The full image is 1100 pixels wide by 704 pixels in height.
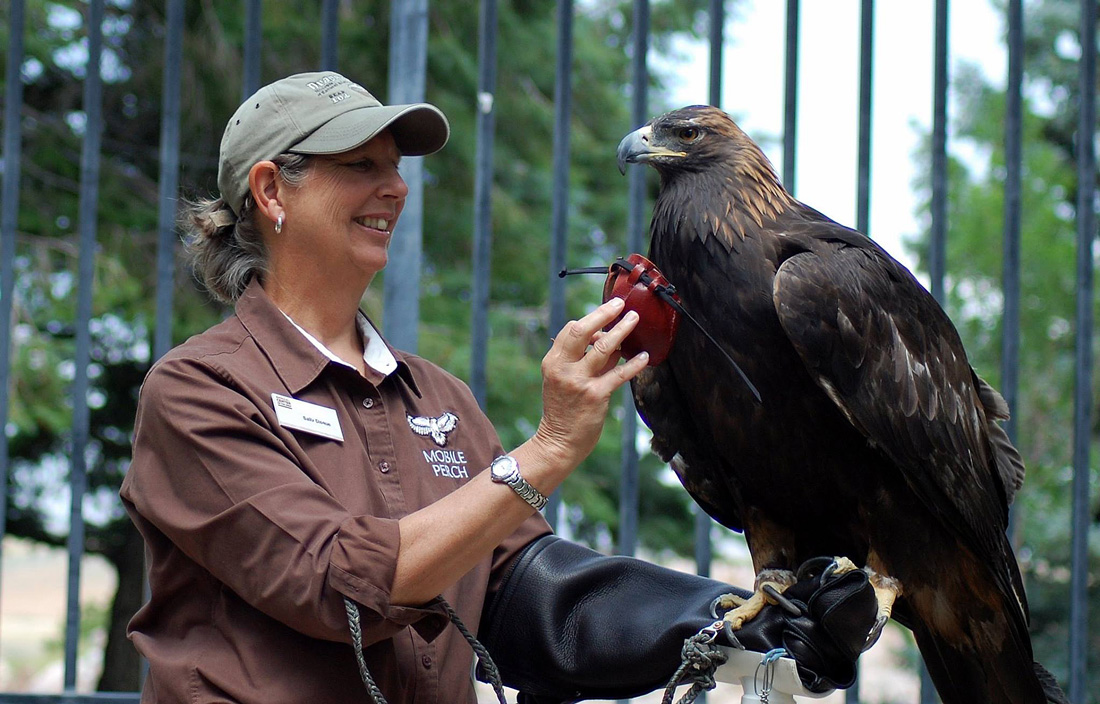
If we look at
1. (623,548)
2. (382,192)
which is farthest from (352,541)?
(623,548)

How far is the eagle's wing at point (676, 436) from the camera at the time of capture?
7.07 feet

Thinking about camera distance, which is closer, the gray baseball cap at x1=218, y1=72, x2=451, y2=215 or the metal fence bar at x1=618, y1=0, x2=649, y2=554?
the gray baseball cap at x1=218, y1=72, x2=451, y2=215

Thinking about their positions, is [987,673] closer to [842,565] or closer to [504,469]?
[842,565]

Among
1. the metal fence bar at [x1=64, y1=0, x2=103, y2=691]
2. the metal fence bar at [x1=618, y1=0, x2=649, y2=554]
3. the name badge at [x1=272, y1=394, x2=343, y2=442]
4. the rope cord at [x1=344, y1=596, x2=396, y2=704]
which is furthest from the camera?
the metal fence bar at [x1=618, y1=0, x2=649, y2=554]

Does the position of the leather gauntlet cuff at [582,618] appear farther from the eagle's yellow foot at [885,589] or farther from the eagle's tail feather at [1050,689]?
the eagle's tail feather at [1050,689]

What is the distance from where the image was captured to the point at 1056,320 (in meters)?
6.75

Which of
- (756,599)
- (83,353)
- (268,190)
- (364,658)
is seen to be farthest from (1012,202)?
(83,353)

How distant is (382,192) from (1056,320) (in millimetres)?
5823

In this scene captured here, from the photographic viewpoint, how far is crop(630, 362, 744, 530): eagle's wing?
215 centimetres

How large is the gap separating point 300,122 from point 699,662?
1078 mm

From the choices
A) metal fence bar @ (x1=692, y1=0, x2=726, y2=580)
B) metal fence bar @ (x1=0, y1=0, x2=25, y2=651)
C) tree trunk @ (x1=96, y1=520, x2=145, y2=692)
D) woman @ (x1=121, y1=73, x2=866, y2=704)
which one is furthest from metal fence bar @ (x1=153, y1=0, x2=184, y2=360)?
tree trunk @ (x1=96, y1=520, x2=145, y2=692)

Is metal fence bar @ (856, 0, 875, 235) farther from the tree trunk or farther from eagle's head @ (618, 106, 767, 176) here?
the tree trunk

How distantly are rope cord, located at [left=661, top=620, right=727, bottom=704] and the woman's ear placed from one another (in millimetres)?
973

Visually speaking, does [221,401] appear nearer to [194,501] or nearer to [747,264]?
[194,501]
